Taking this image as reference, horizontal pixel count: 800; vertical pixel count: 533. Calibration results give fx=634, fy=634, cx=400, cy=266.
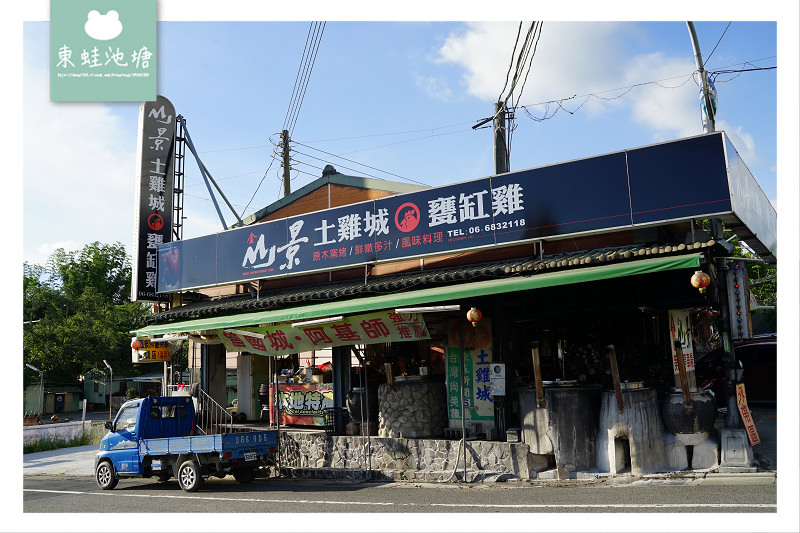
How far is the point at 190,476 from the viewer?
13.4 m

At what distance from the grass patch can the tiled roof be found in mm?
9641

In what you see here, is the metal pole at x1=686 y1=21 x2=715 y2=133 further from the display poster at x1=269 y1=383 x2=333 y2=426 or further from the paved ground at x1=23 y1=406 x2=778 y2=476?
the display poster at x1=269 y1=383 x2=333 y2=426

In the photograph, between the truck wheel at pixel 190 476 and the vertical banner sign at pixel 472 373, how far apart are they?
18.2 feet

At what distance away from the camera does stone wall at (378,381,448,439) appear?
14.1 m

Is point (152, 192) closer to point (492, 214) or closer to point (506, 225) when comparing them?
point (492, 214)

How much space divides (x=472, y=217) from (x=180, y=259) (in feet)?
32.8

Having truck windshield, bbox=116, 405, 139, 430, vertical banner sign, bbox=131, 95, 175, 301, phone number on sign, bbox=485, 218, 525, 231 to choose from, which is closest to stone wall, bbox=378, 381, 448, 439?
phone number on sign, bbox=485, 218, 525, 231

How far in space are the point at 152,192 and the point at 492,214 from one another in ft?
38.9

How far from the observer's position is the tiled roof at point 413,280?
37.1 feet

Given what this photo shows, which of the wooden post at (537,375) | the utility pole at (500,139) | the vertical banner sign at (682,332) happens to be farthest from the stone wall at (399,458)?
the utility pole at (500,139)

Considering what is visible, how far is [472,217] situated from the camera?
13.6 meters

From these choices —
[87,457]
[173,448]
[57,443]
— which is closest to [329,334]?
[173,448]

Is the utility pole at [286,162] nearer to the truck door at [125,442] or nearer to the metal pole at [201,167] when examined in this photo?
the metal pole at [201,167]
